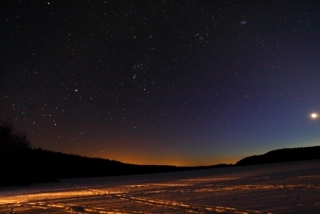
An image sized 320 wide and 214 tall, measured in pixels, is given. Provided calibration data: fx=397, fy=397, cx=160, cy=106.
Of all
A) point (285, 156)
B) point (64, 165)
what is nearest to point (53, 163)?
point (64, 165)

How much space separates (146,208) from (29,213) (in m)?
3.12

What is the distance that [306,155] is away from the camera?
151 feet

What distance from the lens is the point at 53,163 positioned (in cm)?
5809

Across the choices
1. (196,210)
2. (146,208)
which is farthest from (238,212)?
(146,208)

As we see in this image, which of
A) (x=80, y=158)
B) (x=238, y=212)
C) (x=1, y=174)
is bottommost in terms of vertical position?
(x=238, y=212)

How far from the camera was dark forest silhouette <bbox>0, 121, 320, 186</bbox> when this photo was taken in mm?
31266

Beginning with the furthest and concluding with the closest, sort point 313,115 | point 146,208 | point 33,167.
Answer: point 33,167, point 313,115, point 146,208

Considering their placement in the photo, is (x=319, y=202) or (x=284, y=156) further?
(x=284, y=156)

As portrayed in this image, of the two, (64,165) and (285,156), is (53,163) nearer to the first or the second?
Result: (64,165)

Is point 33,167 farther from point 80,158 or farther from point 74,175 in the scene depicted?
point 80,158

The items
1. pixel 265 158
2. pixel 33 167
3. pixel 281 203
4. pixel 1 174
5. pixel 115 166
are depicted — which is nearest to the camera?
pixel 281 203

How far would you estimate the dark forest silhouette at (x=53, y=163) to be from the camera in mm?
31266

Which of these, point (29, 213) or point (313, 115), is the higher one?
point (313, 115)

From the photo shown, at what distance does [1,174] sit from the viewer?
30625 mm
